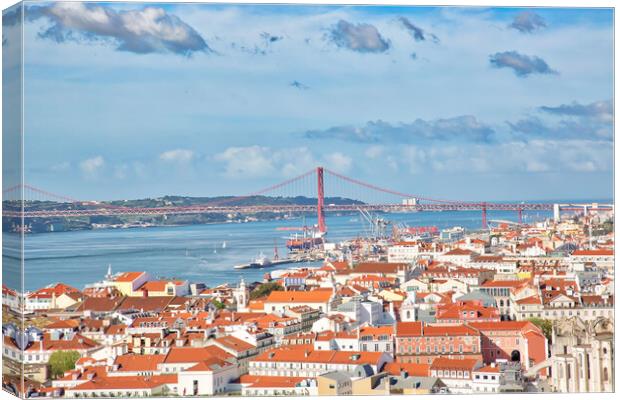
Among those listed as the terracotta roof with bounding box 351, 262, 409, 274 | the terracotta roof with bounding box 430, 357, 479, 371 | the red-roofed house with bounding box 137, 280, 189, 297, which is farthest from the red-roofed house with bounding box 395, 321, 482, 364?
the terracotta roof with bounding box 351, 262, 409, 274

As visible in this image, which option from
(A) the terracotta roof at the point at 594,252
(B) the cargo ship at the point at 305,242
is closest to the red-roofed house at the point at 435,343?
(A) the terracotta roof at the point at 594,252

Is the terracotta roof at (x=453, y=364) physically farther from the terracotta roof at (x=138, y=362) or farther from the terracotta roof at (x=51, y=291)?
the terracotta roof at (x=51, y=291)

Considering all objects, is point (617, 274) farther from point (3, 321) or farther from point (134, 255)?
point (134, 255)

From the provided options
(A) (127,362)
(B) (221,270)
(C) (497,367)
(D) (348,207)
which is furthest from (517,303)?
(D) (348,207)

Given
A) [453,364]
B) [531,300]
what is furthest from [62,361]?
[531,300]

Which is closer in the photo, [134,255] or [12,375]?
[12,375]
